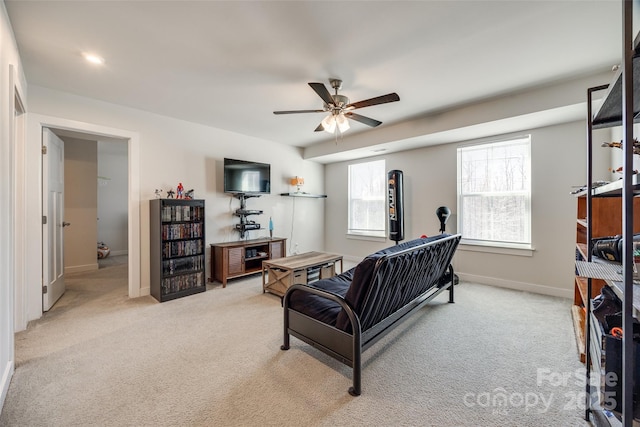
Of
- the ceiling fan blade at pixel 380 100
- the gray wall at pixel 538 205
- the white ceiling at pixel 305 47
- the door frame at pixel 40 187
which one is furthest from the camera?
the gray wall at pixel 538 205

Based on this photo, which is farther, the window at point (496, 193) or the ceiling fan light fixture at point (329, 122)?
the window at point (496, 193)

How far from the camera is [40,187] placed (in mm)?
2787

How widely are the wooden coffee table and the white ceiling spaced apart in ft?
6.68

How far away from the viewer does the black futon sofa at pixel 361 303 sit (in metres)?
1.63

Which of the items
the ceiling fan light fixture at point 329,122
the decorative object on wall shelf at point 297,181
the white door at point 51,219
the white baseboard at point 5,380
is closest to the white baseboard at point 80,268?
the white door at point 51,219

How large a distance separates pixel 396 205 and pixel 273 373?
3.41 m

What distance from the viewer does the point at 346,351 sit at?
5.57 ft

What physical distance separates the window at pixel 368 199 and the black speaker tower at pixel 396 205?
54cm

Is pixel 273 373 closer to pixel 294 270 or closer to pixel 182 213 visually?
pixel 294 270

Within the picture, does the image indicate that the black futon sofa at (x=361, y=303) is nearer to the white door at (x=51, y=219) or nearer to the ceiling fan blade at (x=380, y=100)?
the ceiling fan blade at (x=380, y=100)

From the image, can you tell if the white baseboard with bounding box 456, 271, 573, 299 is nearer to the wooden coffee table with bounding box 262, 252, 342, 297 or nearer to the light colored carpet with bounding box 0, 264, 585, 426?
the light colored carpet with bounding box 0, 264, 585, 426

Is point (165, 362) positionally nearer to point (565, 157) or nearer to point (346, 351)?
point (346, 351)

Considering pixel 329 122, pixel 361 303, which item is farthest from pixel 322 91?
pixel 361 303

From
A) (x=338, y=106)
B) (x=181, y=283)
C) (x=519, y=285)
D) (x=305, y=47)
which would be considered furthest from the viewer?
(x=519, y=285)
